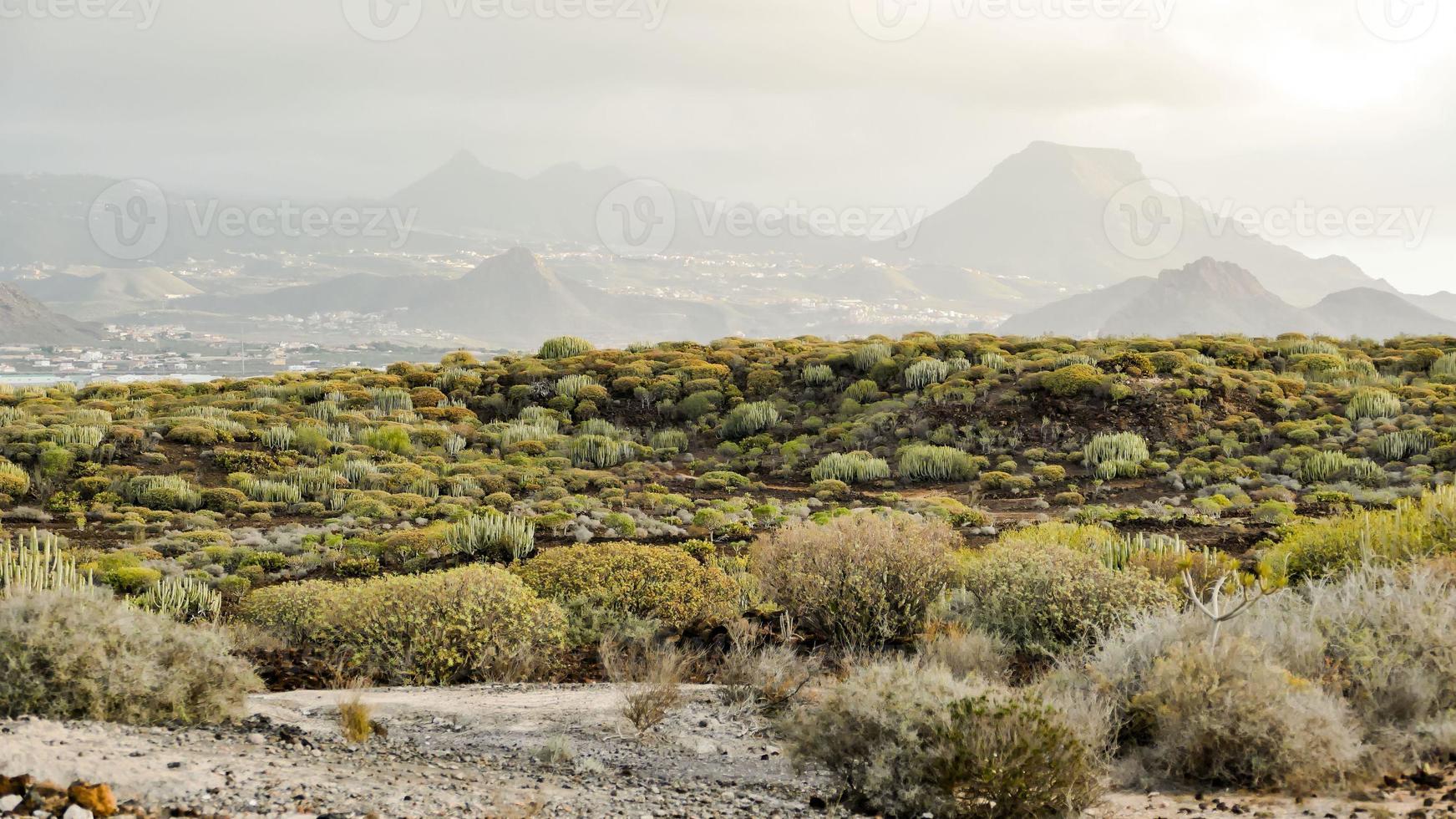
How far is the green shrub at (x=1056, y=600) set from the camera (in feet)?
27.8

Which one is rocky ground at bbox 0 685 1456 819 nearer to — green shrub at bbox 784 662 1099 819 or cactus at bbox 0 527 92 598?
green shrub at bbox 784 662 1099 819

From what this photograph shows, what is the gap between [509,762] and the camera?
5.89 m

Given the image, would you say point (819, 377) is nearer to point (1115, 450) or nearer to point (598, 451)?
point (598, 451)

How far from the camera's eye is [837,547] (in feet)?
32.4

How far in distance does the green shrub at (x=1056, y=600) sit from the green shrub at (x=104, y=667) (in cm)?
574

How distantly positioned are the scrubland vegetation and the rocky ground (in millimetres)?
244

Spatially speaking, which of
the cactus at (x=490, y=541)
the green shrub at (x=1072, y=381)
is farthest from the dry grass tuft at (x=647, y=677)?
the green shrub at (x=1072, y=381)

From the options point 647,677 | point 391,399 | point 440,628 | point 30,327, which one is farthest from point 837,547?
point 30,327

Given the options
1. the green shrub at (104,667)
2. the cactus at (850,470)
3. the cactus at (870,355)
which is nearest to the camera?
the green shrub at (104,667)

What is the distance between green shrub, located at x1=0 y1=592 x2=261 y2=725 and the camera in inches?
218

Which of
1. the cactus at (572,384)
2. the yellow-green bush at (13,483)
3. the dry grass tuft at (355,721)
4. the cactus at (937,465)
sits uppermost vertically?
the cactus at (572,384)

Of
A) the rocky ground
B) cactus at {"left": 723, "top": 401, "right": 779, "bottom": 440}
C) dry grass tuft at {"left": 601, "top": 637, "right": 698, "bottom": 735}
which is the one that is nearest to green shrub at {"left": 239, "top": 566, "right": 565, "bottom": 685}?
dry grass tuft at {"left": 601, "top": 637, "right": 698, "bottom": 735}

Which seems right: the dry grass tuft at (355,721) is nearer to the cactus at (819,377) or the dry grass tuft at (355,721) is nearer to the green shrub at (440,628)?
the green shrub at (440,628)

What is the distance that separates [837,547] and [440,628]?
12.3 ft
